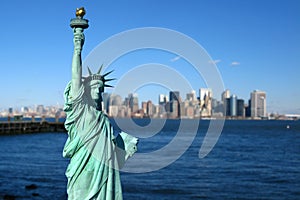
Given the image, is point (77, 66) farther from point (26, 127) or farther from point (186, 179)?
point (26, 127)

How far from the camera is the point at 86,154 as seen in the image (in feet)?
23.4

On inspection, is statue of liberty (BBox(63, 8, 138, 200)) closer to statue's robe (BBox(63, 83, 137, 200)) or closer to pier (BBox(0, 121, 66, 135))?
statue's robe (BBox(63, 83, 137, 200))

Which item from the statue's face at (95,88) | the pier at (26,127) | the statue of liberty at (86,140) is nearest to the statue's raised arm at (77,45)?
the statue of liberty at (86,140)

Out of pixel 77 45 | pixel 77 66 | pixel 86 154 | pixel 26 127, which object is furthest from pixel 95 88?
pixel 26 127

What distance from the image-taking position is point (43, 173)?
36.9 metres

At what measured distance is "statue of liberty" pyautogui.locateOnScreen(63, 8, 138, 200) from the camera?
277 inches

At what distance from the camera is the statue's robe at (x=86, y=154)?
709 cm

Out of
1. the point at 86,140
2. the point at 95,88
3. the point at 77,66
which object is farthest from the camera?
the point at 95,88

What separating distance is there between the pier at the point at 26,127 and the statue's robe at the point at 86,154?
81591mm

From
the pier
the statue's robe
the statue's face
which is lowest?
the pier

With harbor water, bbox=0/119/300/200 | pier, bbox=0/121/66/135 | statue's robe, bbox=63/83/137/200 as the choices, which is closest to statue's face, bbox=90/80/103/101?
statue's robe, bbox=63/83/137/200

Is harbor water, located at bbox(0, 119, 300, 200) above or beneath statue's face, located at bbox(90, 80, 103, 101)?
beneath

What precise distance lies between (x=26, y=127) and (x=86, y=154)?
89.2 metres

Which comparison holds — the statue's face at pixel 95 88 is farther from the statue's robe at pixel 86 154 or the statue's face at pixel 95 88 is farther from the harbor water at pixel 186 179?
the harbor water at pixel 186 179
